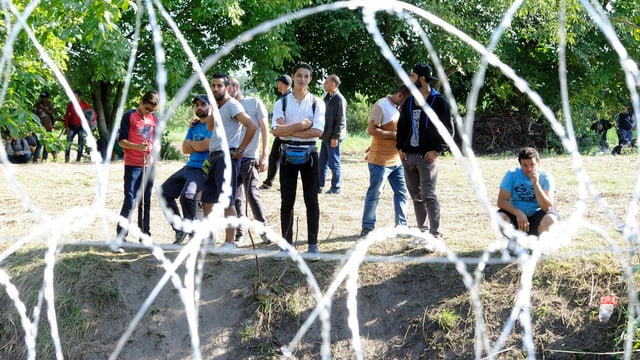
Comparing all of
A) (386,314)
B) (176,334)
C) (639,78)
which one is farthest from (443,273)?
(639,78)

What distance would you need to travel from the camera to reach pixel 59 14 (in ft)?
19.0

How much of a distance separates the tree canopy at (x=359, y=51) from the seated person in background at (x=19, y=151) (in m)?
1.29

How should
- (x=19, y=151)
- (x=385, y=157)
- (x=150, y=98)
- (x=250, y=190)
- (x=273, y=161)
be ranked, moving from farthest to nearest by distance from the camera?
(x=19, y=151), (x=273, y=161), (x=385, y=157), (x=250, y=190), (x=150, y=98)

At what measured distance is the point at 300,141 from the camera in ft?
20.1

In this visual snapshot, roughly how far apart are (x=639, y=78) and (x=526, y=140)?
53.3ft

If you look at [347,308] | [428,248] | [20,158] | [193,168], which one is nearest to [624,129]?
[428,248]

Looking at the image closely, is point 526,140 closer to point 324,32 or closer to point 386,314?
point 324,32

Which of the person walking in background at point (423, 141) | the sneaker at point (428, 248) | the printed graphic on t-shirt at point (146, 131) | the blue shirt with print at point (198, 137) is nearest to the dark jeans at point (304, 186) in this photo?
the blue shirt with print at point (198, 137)

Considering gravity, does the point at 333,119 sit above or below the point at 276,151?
above

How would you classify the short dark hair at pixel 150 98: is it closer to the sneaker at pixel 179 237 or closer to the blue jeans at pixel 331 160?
the sneaker at pixel 179 237

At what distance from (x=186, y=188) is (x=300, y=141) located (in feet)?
3.36

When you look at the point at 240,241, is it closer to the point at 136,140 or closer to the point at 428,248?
the point at 136,140

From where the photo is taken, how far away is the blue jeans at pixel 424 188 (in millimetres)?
6266

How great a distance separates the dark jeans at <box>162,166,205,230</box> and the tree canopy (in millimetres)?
5073
